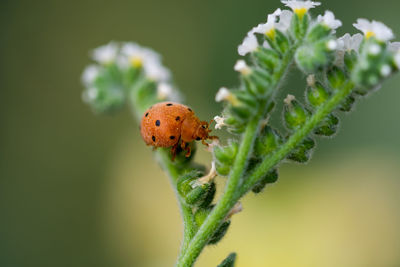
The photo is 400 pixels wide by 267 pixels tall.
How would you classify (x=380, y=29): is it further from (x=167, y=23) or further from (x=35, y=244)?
(x=167, y=23)

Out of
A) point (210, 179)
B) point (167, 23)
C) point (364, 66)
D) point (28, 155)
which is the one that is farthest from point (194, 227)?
point (167, 23)

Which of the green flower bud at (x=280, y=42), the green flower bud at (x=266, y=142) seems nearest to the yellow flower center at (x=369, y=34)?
the green flower bud at (x=280, y=42)

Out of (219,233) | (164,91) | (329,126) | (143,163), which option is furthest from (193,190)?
(143,163)

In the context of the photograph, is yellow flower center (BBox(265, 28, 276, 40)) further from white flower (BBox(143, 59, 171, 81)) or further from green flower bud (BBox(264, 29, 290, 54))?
white flower (BBox(143, 59, 171, 81))

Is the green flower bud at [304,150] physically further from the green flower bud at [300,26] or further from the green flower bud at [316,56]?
the green flower bud at [300,26]

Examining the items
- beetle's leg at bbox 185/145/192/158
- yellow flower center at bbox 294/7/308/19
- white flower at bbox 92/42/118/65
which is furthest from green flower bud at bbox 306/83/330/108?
white flower at bbox 92/42/118/65

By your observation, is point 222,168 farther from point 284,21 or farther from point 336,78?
point 284,21
